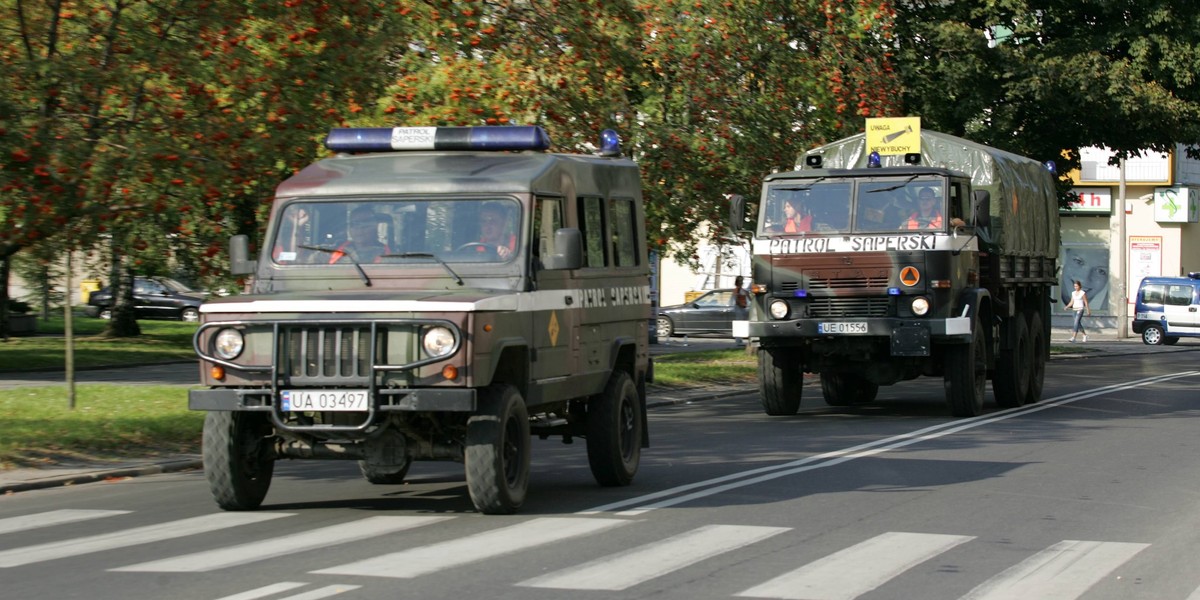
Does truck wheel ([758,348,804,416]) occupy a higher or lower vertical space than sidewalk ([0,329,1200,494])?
higher

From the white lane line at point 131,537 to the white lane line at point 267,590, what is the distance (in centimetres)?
173

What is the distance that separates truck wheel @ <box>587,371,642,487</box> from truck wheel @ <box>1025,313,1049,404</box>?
Answer: 10685mm

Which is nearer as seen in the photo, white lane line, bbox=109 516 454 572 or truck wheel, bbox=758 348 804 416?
white lane line, bbox=109 516 454 572

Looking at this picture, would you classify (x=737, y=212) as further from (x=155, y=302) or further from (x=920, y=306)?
(x=155, y=302)

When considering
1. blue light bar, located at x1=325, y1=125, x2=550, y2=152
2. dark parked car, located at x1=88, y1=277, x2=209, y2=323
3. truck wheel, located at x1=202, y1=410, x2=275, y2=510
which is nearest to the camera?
truck wheel, located at x1=202, y1=410, x2=275, y2=510

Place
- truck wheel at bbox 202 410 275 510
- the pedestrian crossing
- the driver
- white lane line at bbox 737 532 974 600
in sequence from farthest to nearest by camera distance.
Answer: the driver < truck wheel at bbox 202 410 275 510 < the pedestrian crossing < white lane line at bbox 737 532 974 600

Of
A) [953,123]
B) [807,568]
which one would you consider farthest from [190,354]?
[807,568]

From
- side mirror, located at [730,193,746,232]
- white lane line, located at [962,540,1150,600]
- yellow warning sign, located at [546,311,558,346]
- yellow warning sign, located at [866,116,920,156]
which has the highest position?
yellow warning sign, located at [866,116,920,156]

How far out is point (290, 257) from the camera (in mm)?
10914

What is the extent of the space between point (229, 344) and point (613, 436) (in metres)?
3.13

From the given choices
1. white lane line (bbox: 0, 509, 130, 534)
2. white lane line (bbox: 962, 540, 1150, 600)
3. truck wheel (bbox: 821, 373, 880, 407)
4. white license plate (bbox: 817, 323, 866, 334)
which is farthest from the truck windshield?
truck wheel (bbox: 821, 373, 880, 407)

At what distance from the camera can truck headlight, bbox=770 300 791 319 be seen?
18531 millimetres

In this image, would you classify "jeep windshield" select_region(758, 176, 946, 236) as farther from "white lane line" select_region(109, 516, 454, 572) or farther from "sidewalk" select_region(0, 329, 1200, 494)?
"white lane line" select_region(109, 516, 454, 572)

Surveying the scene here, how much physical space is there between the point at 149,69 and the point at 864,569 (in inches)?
353
